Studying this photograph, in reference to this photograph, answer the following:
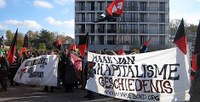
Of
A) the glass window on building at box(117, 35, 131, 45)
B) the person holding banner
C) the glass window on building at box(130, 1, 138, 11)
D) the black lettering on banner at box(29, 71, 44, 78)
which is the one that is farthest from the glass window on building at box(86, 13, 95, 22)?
the person holding banner

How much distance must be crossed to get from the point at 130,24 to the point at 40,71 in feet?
244

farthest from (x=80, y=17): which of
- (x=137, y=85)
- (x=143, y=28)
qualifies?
(x=137, y=85)

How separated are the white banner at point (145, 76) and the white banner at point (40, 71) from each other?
3871 mm

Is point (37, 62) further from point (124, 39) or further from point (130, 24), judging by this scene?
point (124, 39)

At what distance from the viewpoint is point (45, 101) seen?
1222 cm

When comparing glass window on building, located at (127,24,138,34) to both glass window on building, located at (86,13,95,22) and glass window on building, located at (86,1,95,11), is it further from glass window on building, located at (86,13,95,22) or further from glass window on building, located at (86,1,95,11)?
glass window on building, located at (86,1,95,11)

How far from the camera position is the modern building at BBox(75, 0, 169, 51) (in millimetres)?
87562

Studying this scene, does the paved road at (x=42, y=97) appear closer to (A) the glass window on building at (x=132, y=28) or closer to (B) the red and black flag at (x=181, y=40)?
(B) the red and black flag at (x=181, y=40)

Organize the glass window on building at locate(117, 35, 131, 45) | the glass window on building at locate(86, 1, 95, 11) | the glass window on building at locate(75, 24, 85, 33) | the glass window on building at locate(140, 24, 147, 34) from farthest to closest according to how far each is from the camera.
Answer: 1. the glass window on building at locate(86, 1, 95, 11)
2. the glass window on building at locate(140, 24, 147, 34)
3. the glass window on building at locate(117, 35, 131, 45)
4. the glass window on building at locate(75, 24, 85, 33)

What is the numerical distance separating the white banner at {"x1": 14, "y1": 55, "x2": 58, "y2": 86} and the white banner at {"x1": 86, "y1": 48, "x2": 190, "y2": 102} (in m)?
3.87

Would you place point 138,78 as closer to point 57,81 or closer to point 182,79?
point 182,79

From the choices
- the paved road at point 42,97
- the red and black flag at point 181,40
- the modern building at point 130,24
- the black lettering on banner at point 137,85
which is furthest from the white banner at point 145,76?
the modern building at point 130,24

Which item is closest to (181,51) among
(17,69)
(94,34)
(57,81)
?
(57,81)

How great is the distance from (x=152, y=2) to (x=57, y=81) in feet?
257
